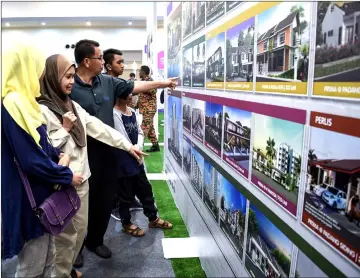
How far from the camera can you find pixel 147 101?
6094 millimetres

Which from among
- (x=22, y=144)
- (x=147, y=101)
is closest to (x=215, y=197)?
(x=22, y=144)

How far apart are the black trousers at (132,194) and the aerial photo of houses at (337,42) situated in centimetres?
224

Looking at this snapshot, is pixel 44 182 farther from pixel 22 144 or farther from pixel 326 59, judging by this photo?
pixel 326 59

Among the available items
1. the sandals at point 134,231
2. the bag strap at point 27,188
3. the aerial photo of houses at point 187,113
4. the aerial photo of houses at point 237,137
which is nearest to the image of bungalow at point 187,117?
the aerial photo of houses at point 187,113

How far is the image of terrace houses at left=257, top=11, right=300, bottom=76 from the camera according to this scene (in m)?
1.06

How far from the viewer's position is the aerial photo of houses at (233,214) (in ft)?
5.25

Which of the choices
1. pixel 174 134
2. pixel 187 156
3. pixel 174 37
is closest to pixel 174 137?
pixel 174 134

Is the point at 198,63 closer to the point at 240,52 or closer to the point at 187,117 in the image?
the point at 187,117

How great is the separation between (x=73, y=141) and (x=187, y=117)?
3.66ft

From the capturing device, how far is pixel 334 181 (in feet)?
2.90

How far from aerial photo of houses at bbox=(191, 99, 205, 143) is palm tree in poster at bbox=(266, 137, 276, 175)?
3.21 feet

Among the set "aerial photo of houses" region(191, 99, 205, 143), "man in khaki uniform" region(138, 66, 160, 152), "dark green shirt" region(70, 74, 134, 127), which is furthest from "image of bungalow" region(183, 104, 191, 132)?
"man in khaki uniform" region(138, 66, 160, 152)

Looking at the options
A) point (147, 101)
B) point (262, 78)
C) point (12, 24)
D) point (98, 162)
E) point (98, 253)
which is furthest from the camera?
point (12, 24)

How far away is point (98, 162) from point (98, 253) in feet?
2.46
